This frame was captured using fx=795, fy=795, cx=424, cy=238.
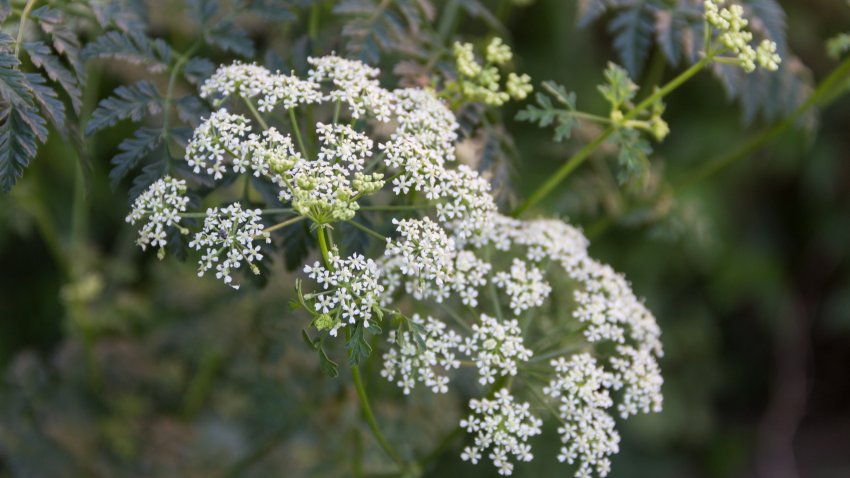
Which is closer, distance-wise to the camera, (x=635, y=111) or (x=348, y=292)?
(x=348, y=292)


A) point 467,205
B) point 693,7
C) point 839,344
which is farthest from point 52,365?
point 839,344

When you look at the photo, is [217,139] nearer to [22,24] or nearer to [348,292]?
[348,292]

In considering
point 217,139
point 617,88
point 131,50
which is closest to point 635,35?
point 617,88

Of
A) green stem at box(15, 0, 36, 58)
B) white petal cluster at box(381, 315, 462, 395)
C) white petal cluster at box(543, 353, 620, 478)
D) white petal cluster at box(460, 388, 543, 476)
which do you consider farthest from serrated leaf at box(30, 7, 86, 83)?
white petal cluster at box(543, 353, 620, 478)

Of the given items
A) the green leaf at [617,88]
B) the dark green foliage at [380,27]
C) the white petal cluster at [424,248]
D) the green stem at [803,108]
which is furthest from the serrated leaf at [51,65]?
the green stem at [803,108]

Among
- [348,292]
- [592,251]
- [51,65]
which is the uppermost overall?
[592,251]

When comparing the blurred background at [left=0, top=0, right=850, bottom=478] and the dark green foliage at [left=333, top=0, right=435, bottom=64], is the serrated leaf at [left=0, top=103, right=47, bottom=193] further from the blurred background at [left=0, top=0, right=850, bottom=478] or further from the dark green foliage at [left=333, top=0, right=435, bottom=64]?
the dark green foliage at [left=333, top=0, right=435, bottom=64]
